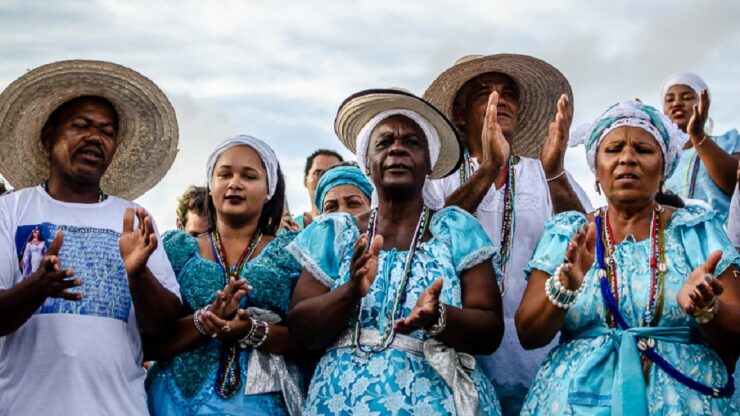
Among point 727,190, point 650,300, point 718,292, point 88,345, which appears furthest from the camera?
point 727,190

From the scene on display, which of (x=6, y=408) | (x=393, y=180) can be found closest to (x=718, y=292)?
(x=393, y=180)

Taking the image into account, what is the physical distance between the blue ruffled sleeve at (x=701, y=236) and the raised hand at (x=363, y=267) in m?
1.48

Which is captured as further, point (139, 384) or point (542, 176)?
point (542, 176)

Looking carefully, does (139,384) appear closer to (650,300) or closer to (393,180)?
(393,180)

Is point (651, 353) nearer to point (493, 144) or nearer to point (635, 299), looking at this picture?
point (635, 299)

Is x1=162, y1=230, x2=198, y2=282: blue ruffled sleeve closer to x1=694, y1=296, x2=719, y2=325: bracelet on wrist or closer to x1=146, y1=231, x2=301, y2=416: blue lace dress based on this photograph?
x1=146, y1=231, x2=301, y2=416: blue lace dress

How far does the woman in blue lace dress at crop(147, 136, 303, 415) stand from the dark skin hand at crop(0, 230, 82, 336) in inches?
28.3

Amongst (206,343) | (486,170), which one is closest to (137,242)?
(206,343)

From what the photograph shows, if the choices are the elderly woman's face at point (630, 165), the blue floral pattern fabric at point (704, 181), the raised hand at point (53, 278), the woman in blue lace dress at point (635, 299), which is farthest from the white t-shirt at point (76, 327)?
the blue floral pattern fabric at point (704, 181)

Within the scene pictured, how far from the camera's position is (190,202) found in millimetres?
7422

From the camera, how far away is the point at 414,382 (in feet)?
14.1

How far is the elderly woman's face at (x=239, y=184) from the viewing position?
5324 mm

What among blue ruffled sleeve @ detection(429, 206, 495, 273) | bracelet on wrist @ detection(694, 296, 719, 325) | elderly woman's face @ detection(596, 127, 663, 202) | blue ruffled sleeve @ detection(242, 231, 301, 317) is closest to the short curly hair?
blue ruffled sleeve @ detection(242, 231, 301, 317)

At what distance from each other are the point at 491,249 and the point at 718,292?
118 cm
